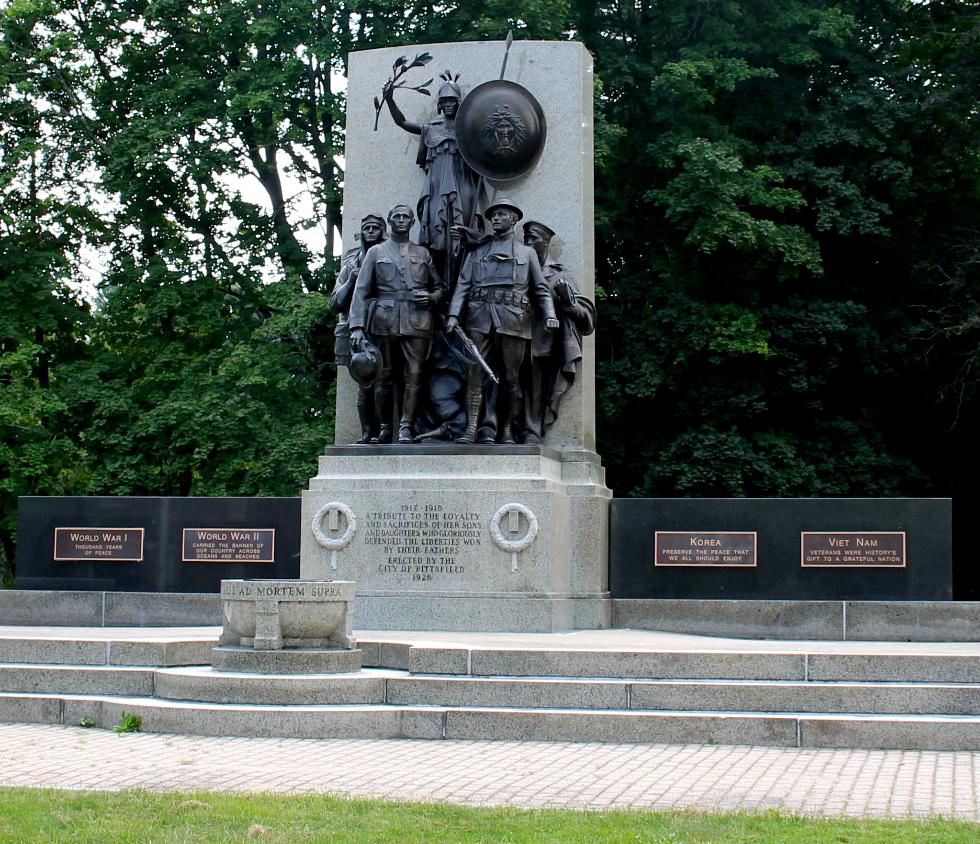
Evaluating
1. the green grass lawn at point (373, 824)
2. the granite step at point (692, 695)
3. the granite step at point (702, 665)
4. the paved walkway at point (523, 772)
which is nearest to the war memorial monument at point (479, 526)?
the granite step at point (702, 665)

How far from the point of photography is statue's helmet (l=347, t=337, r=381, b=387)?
16281 millimetres

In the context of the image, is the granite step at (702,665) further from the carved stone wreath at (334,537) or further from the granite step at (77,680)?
the carved stone wreath at (334,537)

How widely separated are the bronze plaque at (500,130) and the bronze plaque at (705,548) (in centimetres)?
477

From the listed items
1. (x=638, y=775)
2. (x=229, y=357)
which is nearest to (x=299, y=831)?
(x=638, y=775)

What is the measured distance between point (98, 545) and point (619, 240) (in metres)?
13.9

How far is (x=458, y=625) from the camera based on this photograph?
15.2 meters

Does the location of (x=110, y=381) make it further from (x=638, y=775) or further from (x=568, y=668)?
(x=638, y=775)

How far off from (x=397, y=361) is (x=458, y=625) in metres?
3.27

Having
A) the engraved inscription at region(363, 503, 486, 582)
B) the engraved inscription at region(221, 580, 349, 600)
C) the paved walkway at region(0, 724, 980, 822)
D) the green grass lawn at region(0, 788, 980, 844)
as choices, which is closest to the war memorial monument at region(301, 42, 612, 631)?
the engraved inscription at region(363, 503, 486, 582)

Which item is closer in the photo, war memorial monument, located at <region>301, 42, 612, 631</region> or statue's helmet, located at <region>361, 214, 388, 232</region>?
war memorial monument, located at <region>301, 42, 612, 631</region>

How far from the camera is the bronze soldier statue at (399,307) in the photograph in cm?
1633

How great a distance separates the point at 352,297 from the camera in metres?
16.5

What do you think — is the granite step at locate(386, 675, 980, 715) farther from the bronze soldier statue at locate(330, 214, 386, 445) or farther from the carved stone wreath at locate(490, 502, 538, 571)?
the bronze soldier statue at locate(330, 214, 386, 445)

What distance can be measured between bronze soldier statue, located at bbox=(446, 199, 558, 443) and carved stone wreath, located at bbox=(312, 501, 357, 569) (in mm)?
1536
